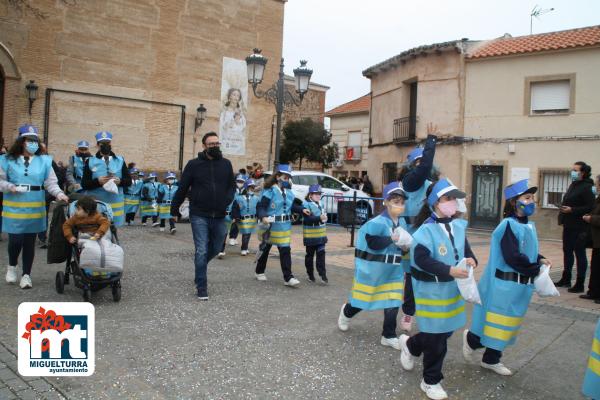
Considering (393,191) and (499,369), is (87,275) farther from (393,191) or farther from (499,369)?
(499,369)

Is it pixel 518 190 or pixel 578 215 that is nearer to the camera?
pixel 518 190

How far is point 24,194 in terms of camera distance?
6582 mm

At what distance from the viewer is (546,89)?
58.9 ft

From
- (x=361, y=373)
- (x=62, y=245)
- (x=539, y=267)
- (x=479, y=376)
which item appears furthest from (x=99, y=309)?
(x=539, y=267)

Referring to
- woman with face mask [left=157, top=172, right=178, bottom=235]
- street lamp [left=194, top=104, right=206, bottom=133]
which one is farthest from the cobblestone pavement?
street lamp [left=194, top=104, right=206, bottom=133]

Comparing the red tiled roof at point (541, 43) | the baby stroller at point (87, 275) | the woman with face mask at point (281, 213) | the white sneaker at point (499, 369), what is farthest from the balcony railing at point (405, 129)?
the white sneaker at point (499, 369)

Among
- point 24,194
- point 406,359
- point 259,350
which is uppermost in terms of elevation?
point 24,194

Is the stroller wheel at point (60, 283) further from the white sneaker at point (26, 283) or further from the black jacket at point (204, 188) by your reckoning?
the black jacket at point (204, 188)

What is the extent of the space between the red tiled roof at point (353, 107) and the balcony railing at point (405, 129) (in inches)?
538

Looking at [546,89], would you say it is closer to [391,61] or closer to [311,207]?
[391,61]

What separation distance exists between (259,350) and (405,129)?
18279mm

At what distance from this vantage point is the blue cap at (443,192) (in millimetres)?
4046

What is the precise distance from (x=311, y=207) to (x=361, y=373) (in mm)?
3854

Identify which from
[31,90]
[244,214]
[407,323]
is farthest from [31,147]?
[31,90]
